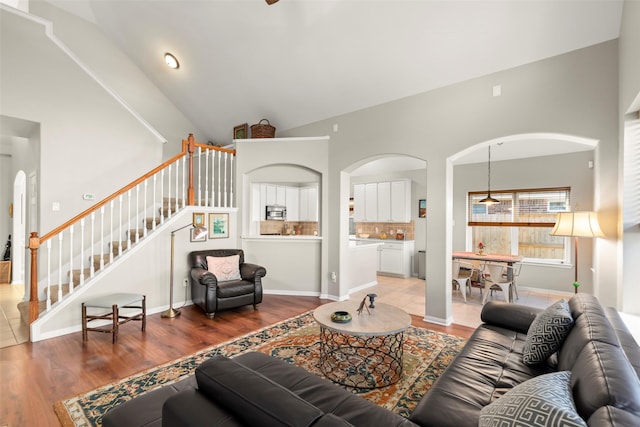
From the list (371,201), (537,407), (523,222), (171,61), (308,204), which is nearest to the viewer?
(537,407)

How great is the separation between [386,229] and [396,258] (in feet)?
3.46

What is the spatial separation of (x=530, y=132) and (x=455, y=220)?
3847mm

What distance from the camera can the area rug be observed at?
2.22 metres

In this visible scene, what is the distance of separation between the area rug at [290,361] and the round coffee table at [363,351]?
109 mm

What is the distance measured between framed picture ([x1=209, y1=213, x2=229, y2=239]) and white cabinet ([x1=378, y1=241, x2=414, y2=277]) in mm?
3983

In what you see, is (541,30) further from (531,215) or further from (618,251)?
(531,215)

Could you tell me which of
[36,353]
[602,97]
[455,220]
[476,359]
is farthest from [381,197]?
[36,353]

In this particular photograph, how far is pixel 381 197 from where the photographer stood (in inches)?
310

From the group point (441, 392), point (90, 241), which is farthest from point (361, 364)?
point (90, 241)

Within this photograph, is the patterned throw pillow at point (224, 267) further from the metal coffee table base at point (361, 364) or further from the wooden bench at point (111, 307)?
the metal coffee table base at point (361, 364)

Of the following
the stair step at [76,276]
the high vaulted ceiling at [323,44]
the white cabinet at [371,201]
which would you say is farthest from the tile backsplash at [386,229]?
the stair step at [76,276]

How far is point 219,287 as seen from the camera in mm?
4180

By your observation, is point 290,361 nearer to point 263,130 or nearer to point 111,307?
point 111,307

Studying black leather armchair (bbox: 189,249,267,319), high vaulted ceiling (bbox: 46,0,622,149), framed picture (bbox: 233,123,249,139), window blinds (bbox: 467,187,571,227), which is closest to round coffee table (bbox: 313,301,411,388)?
black leather armchair (bbox: 189,249,267,319)
